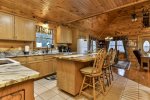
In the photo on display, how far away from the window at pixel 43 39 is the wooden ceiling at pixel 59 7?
2.36 ft

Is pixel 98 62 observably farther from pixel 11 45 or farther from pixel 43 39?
pixel 43 39

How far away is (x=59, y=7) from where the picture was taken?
3914 mm

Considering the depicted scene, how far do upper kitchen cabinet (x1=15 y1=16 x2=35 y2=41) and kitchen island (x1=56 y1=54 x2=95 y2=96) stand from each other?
5.39 feet

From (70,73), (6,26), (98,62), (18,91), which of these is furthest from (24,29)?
(18,91)

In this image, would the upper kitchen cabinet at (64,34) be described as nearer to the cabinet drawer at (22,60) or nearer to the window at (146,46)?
the cabinet drawer at (22,60)

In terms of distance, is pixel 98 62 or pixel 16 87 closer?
pixel 16 87

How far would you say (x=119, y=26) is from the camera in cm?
843

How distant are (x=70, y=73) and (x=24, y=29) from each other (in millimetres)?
2254

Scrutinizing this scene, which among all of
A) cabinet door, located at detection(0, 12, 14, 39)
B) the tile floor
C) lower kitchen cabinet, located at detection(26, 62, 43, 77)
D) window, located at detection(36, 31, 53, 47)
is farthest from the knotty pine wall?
cabinet door, located at detection(0, 12, 14, 39)

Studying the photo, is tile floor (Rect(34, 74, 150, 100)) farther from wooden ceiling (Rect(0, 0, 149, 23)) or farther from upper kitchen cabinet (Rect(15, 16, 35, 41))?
wooden ceiling (Rect(0, 0, 149, 23))

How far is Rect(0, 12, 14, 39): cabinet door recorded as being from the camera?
126 inches

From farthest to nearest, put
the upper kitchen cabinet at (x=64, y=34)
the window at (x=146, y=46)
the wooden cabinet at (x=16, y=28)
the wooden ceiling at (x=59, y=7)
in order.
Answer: the window at (x=146, y=46) < the upper kitchen cabinet at (x=64, y=34) < the wooden ceiling at (x=59, y=7) < the wooden cabinet at (x=16, y=28)

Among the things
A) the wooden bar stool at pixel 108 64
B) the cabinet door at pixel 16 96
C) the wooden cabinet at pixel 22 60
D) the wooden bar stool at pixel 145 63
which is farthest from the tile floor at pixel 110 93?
the wooden bar stool at pixel 145 63

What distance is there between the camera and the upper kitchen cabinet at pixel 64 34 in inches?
208
